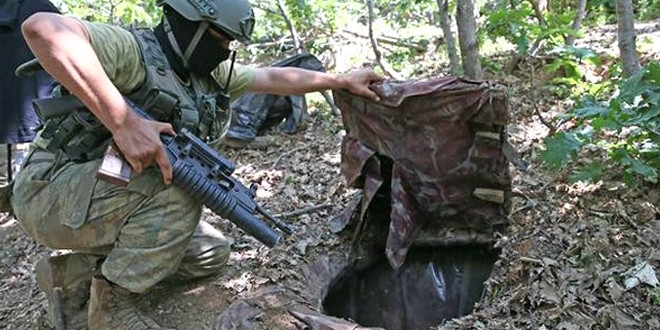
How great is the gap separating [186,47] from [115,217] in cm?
83

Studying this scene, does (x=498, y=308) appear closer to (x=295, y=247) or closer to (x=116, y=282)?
(x=295, y=247)

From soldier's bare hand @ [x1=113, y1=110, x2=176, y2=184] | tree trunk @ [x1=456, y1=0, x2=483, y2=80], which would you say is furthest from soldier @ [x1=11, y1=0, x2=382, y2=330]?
tree trunk @ [x1=456, y1=0, x2=483, y2=80]

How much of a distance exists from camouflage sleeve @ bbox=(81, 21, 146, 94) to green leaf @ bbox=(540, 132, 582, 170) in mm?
1949

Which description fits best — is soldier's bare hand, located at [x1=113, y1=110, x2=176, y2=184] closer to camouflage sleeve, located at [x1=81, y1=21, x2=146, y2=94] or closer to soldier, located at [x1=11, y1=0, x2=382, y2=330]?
soldier, located at [x1=11, y1=0, x2=382, y2=330]

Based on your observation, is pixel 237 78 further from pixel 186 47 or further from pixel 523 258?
pixel 523 258

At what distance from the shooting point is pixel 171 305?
124 inches

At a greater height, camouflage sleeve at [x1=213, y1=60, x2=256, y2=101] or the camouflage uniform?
camouflage sleeve at [x1=213, y1=60, x2=256, y2=101]

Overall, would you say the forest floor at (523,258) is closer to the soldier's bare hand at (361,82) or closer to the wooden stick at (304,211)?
the wooden stick at (304,211)

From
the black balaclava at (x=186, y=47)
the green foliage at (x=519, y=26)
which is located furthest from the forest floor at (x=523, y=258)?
the black balaclava at (x=186, y=47)

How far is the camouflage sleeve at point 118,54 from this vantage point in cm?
256

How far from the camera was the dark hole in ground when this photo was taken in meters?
3.39

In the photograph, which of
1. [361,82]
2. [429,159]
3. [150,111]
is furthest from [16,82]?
[429,159]

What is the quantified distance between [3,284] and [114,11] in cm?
364

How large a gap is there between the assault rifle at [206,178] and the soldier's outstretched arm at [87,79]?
0.40 feet
